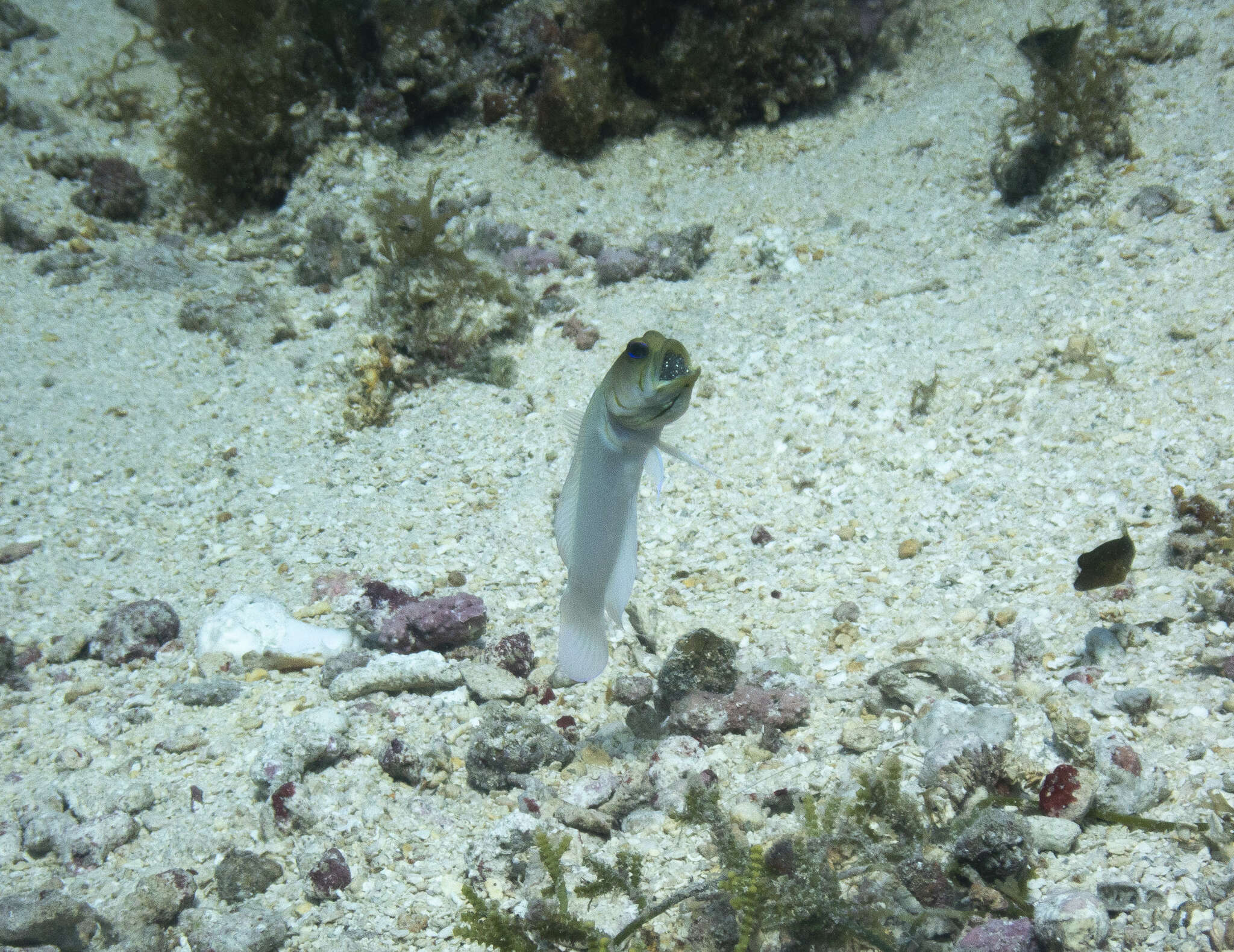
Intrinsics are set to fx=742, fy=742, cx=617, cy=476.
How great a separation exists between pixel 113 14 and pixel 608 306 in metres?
8.70

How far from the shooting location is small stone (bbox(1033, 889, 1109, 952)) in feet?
5.98

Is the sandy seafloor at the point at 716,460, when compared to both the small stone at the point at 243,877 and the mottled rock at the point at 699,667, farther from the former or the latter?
the mottled rock at the point at 699,667

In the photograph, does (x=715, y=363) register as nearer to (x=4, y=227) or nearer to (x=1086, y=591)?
(x=1086, y=591)

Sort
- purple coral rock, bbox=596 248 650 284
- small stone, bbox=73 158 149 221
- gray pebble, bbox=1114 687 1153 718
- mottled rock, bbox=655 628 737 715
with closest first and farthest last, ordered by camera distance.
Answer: gray pebble, bbox=1114 687 1153 718, mottled rock, bbox=655 628 737 715, purple coral rock, bbox=596 248 650 284, small stone, bbox=73 158 149 221

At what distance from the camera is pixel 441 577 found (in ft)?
13.5

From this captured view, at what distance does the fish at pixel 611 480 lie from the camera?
183 cm

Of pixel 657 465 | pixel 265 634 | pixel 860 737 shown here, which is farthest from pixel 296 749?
pixel 860 737

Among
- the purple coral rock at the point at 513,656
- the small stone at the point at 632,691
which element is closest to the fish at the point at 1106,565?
the small stone at the point at 632,691

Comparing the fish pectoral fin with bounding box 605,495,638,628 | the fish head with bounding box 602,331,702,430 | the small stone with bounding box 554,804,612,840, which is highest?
the fish head with bounding box 602,331,702,430

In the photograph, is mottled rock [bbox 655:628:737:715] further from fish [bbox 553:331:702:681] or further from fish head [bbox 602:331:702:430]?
fish head [bbox 602:331:702:430]

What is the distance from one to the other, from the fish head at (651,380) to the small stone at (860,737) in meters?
1.57

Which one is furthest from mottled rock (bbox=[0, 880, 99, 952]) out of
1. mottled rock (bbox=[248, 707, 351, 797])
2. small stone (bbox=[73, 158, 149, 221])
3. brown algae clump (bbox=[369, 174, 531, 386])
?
small stone (bbox=[73, 158, 149, 221])

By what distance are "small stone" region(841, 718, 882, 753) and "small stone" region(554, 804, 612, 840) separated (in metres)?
0.93

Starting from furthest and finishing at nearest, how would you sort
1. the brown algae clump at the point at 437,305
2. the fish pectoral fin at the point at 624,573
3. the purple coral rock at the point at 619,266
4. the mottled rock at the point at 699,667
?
the purple coral rock at the point at 619,266 → the brown algae clump at the point at 437,305 → the mottled rock at the point at 699,667 → the fish pectoral fin at the point at 624,573
